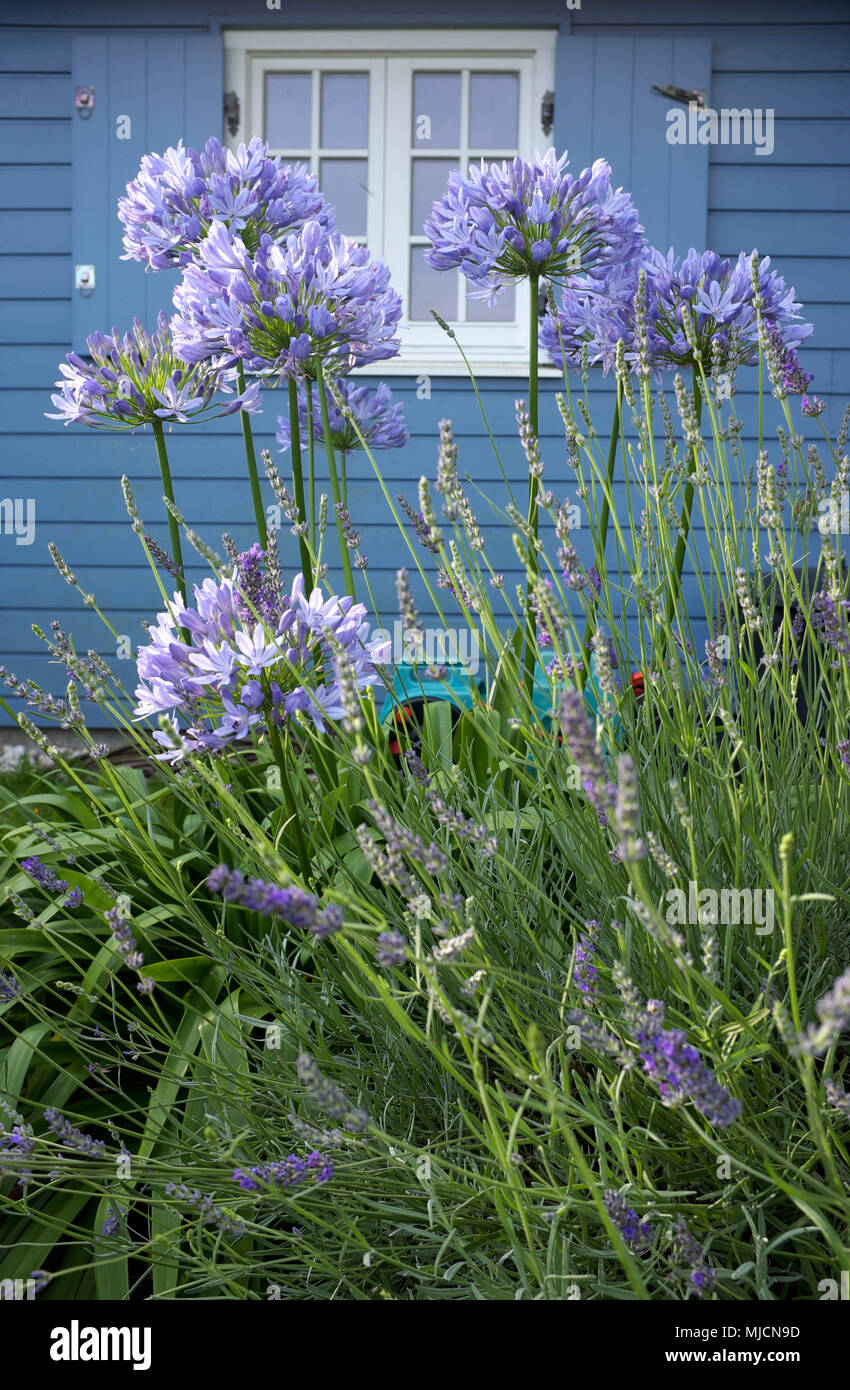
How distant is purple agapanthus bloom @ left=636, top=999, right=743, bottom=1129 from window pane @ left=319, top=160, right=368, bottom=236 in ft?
18.8

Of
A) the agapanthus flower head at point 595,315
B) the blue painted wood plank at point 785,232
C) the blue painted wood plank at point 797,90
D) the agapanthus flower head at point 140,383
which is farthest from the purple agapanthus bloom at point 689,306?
the blue painted wood plank at point 797,90

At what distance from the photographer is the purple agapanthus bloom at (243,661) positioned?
1.16 metres

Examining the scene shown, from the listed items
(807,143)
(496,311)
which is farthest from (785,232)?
(496,311)

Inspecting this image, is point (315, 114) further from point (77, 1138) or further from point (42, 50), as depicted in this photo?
point (77, 1138)

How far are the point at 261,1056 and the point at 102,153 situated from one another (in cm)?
564

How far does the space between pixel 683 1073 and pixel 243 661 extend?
642 mm

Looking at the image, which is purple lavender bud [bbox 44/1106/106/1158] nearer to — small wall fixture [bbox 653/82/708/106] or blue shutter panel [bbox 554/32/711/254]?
blue shutter panel [bbox 554/32/711/254]

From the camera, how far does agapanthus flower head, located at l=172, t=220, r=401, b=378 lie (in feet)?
4.91

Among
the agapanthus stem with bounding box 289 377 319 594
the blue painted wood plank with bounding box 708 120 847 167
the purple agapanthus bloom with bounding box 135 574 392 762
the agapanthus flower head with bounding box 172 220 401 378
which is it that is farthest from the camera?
the blue painted wood plank with bounding box 708 120 847 167

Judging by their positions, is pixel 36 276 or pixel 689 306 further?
pixel 36 276

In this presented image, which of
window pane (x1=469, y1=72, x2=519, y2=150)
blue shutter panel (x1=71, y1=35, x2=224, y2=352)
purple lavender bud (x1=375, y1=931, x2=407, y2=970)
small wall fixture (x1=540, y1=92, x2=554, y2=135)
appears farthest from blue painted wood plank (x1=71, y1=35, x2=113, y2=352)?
purple lavender bud (x1=375, y1=931, x2=407, y2=970)

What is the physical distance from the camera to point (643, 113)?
5488mm

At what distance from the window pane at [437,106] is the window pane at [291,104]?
600mm

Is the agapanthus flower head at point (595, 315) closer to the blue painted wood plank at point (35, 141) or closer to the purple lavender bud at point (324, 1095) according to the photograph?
the purple lavender bud at point (324, 1095)
